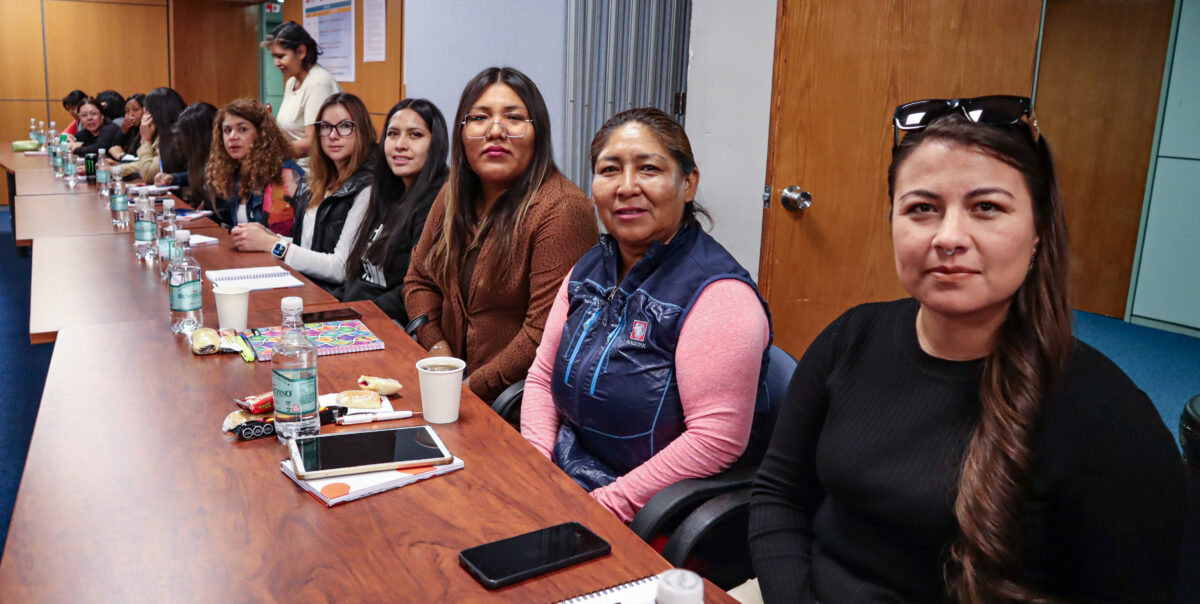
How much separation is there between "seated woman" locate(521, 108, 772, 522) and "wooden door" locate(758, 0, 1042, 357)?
940 mm

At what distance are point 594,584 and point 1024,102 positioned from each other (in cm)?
80

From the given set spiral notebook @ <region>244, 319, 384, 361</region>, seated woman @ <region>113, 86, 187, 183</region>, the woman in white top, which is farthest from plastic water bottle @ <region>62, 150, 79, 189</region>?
spiral notebook @ <region>244, 319, 384, 361</region>

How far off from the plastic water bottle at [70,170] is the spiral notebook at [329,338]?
164 inches

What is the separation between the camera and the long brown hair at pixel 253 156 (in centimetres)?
418

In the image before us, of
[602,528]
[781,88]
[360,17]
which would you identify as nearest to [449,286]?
[781,88]

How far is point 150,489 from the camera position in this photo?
1.27 m

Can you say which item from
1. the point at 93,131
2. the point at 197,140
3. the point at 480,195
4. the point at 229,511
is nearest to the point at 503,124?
the point at 480,195

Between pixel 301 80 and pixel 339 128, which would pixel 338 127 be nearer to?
pixel 339 128

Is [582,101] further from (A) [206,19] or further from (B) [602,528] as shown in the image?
(A) [206,19]

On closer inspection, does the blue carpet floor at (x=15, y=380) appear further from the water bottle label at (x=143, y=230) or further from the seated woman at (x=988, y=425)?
the seated woman at (x=988, y=425)

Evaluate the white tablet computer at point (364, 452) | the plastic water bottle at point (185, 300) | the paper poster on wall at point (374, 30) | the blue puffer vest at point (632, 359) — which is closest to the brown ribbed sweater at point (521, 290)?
the blue puffer vest at point (632, 359)

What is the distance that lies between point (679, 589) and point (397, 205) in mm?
2587

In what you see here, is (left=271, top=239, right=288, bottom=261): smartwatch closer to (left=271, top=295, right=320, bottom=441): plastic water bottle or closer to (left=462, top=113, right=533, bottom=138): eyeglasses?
(left=462, top=113, right=533, bottom=138): eyeglasses

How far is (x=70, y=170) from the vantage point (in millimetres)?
5852
